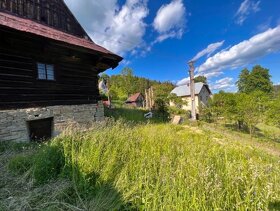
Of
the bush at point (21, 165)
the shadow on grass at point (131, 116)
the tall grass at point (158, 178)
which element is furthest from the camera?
the shadow on grass at point (131, 116)

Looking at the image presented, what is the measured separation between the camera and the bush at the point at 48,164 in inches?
127

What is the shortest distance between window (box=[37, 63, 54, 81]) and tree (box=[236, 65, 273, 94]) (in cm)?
4705

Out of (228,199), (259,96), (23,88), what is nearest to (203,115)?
(259,96)

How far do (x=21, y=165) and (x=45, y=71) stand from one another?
15.8ft

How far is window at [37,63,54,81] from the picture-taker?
7245 mm

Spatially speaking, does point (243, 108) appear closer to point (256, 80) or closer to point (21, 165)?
point (21, 165)

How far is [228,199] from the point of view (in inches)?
86.3

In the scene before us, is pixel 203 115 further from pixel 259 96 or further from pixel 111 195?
pixel 111 195

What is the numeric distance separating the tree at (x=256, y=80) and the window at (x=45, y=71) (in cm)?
4705

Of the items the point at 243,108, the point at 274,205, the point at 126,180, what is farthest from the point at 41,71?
the point at 243,108

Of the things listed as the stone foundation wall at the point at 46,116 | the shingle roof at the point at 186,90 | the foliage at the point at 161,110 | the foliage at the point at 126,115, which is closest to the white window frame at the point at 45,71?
the stone foundation wall at the point at 46,116

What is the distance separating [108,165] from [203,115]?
18.5 metres

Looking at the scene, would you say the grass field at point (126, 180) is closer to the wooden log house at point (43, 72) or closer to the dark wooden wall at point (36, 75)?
the wooden log house at point (43, 72)

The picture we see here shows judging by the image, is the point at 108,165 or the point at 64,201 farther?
the point at 108,165
